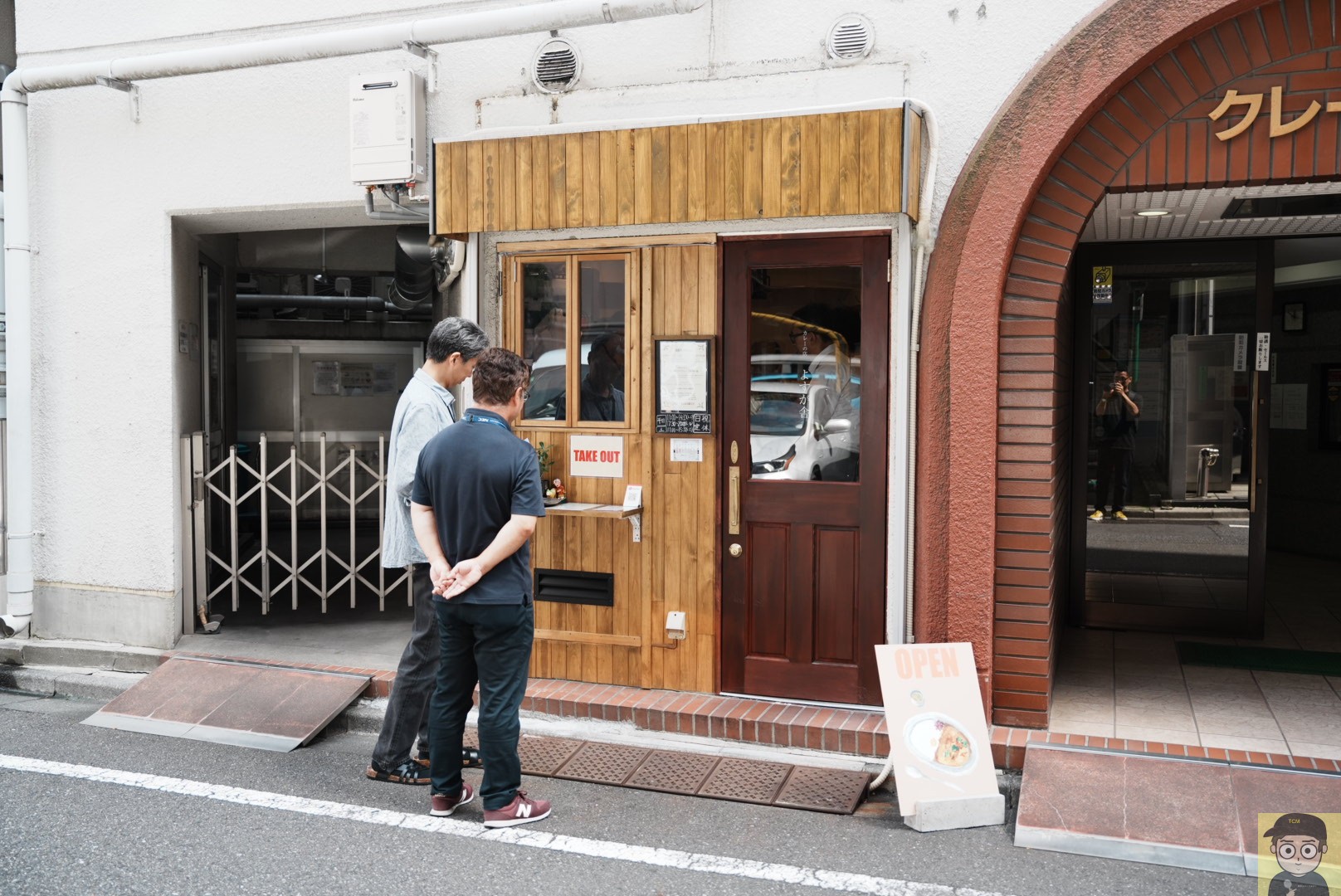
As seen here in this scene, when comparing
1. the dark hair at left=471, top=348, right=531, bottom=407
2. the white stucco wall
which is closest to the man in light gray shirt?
the dark hair at left=471, top=348, right=531, bottom=407

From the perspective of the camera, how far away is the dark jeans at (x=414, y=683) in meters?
5.07

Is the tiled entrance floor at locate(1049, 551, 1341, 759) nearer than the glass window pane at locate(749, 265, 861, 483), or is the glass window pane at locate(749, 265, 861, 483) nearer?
the tiled entrance floor at locate(1049, 551, 1341, 759)

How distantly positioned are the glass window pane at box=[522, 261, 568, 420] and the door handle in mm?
1070

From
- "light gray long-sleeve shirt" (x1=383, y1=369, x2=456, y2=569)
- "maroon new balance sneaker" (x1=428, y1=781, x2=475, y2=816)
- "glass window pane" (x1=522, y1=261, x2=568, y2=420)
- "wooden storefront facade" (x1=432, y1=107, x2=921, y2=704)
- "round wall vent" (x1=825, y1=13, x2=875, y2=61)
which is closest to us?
"maroon new balance sneaker" (x1=428, y1=781, x2=475, y2=816)

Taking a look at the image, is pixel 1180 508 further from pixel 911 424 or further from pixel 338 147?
pixel 338 147

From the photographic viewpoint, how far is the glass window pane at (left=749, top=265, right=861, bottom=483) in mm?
5746

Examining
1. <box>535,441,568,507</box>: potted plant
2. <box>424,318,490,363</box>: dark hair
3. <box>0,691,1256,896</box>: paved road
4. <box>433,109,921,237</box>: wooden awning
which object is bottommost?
<box>0,691,1256,896</box>: paved road

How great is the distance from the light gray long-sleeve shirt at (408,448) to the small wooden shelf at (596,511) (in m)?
0.98

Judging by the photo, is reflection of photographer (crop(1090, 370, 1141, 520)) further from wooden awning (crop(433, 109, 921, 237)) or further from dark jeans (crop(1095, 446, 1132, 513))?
wooden awning (crop(433, 109, 921, 237))

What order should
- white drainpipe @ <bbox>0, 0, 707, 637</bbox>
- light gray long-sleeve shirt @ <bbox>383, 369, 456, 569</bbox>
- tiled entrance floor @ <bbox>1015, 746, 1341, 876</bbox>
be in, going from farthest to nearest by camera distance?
white drainpipe @ <bbox>0, 0, 707, 637</bbox> → light gray long-sleeve shirt @ <bbox>383, 369, 456, 569</bbox> → tiled entrance floor @ <bbox>1015, 746, 1341, 876</bbox>

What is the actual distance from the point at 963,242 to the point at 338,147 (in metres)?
3.73

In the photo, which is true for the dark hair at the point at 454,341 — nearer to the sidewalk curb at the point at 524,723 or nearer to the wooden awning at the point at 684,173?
the wooden awning at the point at 684,173

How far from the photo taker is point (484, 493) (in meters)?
4.38

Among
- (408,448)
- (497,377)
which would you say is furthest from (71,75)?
(497,377)
